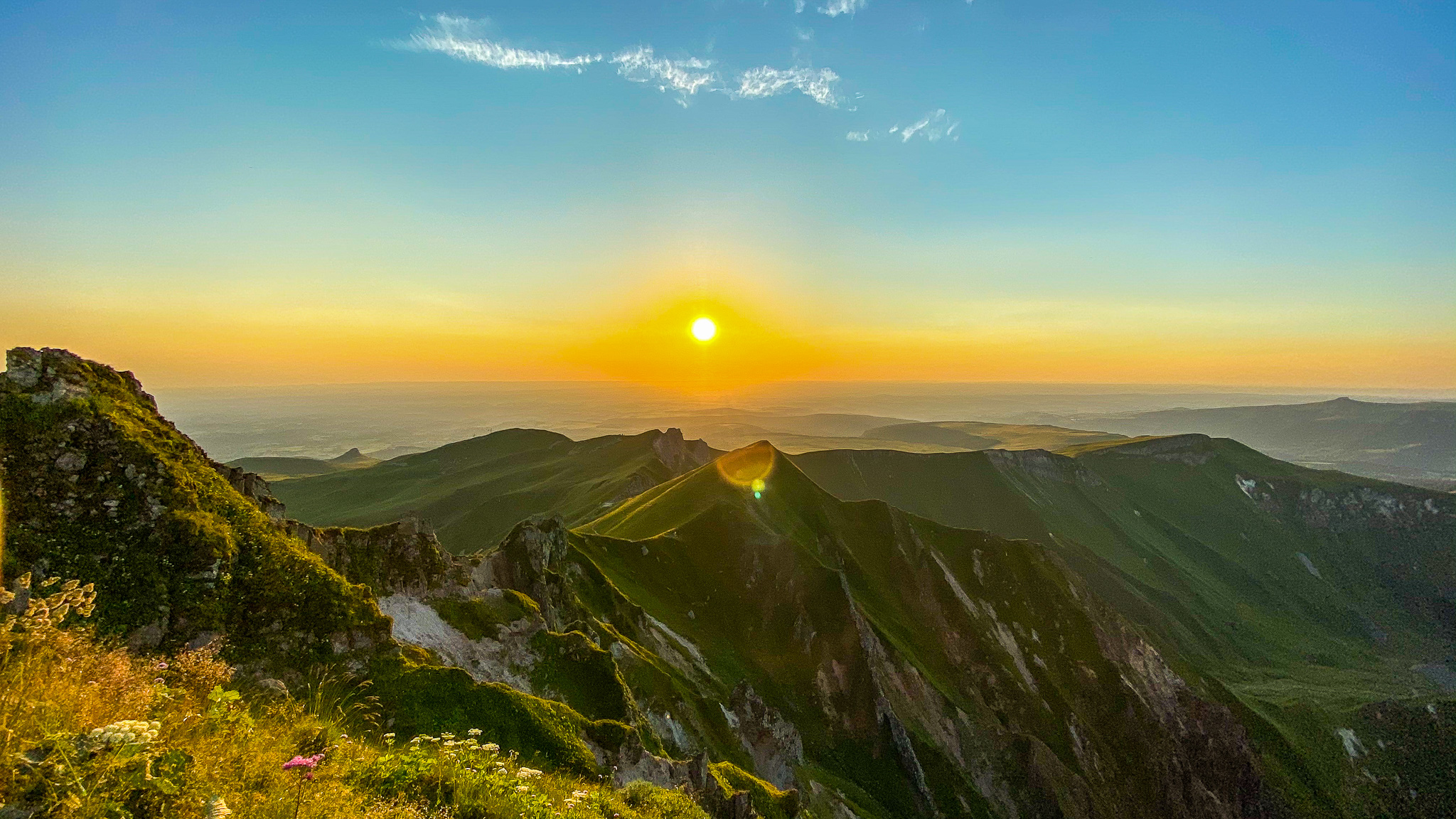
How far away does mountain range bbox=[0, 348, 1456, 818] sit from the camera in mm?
17578

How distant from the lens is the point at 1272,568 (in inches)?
6673

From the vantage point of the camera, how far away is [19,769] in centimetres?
553

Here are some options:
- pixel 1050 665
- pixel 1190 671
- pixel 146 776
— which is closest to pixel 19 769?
pixel 146 776

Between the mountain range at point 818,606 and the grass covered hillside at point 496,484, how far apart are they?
4.03 feet

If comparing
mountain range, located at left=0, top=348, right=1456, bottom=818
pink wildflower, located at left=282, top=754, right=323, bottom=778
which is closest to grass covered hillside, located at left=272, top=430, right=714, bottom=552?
mountain range, located at left=0, top=348, right=1456, bottom=818

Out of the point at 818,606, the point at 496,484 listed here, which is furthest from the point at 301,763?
the point at 496,484

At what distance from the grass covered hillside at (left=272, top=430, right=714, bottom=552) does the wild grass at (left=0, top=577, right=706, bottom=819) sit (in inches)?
3982

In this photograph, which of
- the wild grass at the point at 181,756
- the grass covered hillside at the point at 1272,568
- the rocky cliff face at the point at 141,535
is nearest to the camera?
the wild grass at the point at 181,756

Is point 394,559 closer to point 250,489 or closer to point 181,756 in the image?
point 250,489

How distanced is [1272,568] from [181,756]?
23573 cm

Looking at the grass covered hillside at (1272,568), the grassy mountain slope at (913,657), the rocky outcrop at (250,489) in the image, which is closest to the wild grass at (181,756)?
the rocky outcrop at (250,489)

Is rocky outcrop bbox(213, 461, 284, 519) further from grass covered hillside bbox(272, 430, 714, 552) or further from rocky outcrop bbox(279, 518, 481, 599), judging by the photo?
grass covered hillside bbox(272, 430, 714, 552)

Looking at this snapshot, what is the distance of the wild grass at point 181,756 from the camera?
18.2 feet

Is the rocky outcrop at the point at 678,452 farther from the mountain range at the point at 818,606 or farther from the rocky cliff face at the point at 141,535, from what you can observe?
the rocky cliff face at the point at 141,535
